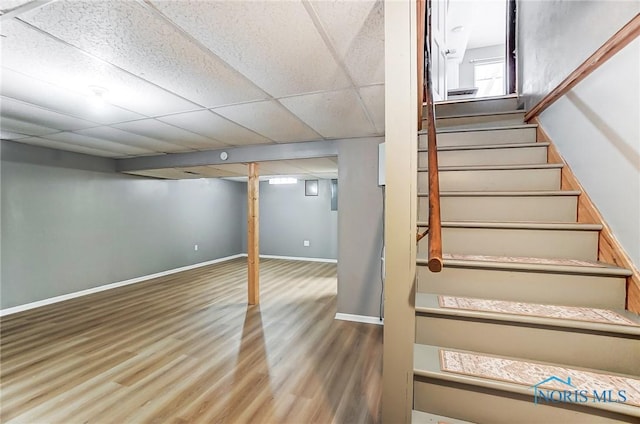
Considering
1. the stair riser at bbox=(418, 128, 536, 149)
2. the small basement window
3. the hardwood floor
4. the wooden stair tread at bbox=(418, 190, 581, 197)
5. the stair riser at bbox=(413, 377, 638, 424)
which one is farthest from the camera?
the small basement window

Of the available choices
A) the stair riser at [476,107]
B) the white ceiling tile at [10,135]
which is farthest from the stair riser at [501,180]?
the white ceiling tile at [10,135]

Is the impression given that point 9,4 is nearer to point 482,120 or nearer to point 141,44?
point 141,44

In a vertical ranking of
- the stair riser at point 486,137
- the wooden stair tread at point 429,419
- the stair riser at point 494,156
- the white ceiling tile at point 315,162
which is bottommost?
the wooden stair tread at point 429,419

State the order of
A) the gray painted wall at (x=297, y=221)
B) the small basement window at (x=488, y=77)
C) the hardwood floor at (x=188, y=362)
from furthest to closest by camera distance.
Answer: the gray painted wall at (x=297, y=221) → the small basement window at (x=488, y=77) → the hardwood floor at (x=188, y=362)

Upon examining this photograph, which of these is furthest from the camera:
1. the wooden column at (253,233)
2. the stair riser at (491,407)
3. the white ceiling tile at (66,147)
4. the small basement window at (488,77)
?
the small basement window at (488,77)

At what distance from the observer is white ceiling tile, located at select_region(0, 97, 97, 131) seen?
7.66 ft

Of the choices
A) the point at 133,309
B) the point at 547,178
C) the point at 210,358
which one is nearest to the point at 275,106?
the point at 547,178

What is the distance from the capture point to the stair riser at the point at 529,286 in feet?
4.24

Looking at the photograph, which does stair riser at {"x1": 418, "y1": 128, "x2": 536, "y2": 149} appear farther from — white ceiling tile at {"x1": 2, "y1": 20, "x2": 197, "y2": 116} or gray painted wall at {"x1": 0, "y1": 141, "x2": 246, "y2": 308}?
gray painted wall at {"x1": 0, "y1": 141, "x2": 246, "y2": 308}

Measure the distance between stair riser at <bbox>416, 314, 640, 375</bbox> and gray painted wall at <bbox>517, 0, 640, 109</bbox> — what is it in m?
1.48

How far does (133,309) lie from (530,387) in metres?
4.26

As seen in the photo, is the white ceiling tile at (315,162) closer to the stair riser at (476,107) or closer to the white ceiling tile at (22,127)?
the stair riser at (476,107)

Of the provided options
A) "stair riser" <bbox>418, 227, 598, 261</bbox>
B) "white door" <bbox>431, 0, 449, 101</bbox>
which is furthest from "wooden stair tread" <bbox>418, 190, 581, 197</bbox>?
"white door" <bbox>431, 0, 449, 101</bbox>

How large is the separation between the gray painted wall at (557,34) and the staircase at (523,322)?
0.78 metres
